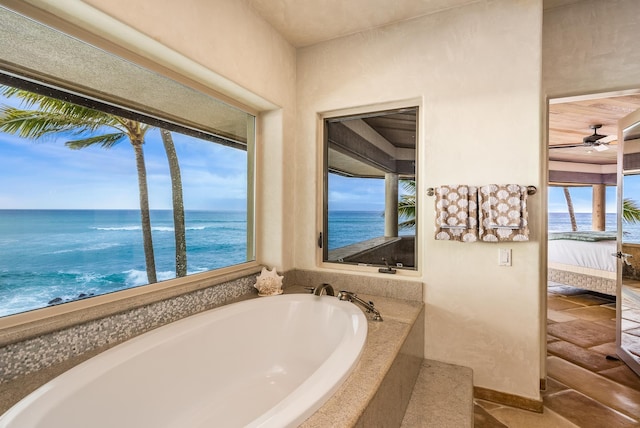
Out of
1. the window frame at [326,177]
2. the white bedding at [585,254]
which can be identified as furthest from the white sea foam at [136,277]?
the white bedding at [585,254]

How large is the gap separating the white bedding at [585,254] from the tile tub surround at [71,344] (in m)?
4.82

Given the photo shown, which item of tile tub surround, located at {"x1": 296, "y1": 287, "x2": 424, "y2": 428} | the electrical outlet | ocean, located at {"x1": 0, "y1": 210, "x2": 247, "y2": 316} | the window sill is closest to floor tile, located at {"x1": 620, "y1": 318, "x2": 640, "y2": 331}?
the electrical outlet

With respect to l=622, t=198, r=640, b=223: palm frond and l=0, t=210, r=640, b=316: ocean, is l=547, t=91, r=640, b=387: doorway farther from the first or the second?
l=0, t=210, r=640, b=316: ocean

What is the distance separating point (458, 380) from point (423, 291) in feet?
1.86

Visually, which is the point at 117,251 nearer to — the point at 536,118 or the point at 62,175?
the point at 62,175

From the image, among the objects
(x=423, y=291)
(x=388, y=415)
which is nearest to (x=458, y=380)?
(x=423, y=291)

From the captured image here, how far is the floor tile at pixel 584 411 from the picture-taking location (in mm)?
1726

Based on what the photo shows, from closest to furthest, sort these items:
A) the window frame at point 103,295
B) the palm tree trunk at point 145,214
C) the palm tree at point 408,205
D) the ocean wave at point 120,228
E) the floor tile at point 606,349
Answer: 1. the window frame at point 103,295
2. the ocean wave at point 120,228
3. the palm tree trunk at point 145,214
4. the palm tree at point 408,205
5. the floor tile at point 606,349

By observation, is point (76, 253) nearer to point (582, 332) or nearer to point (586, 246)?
point (582, 332)

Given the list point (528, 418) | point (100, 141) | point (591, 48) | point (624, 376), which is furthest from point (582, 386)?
point (100, 141)

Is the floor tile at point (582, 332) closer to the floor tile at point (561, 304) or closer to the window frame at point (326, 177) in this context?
the floor tile at point (561, 304)

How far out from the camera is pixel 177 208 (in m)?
1.90

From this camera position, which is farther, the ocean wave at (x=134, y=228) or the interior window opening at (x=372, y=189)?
the interior window opening at (x=372, y=189)

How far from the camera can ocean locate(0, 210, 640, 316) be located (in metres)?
1.24
